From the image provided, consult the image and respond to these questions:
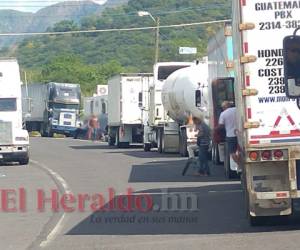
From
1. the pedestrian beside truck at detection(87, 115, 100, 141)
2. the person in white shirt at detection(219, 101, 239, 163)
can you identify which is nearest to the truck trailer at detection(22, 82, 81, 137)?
the pedestrian beside truck at detection(87, 115, 100, 141)

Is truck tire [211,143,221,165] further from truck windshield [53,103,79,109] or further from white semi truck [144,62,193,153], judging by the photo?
truck windshield [53,103,79,109]

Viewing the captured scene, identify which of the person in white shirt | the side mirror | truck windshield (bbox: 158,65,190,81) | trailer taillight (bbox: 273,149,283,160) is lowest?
trailer taillight (bbox: 273,149,283,160)

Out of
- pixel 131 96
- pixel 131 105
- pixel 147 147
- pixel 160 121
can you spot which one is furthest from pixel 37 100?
pixel 160 121

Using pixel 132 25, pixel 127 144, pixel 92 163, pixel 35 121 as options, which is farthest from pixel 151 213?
pixel 132 25

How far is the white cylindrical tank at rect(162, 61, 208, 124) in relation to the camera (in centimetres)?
3164

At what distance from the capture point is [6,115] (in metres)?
34.1

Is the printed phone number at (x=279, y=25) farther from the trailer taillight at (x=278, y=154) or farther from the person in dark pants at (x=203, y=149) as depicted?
the person in dark pants at (x=203, y=149)

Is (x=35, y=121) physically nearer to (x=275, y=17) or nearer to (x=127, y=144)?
(x=127, y=144)

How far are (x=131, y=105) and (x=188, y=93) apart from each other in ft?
42.1

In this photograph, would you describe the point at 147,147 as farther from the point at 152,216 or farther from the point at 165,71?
the point at 152,216

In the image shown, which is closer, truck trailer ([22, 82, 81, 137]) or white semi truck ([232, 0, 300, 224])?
white semi truck ([232, 0, 300, 224])

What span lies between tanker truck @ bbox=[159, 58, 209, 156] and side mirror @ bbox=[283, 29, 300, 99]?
1920 centimetres

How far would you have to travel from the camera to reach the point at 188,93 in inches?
1305

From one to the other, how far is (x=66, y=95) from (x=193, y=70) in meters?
36.2
